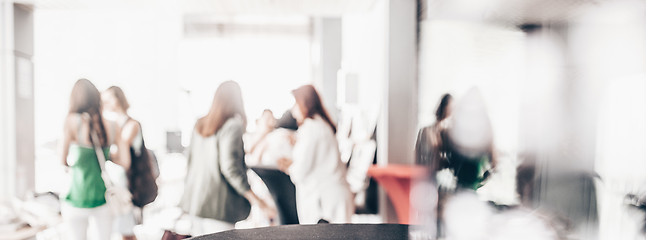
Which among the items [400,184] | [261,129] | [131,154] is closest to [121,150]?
[131,154]

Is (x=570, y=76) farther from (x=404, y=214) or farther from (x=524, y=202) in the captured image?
(x=404, y=214)

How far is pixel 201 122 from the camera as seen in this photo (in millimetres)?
2535

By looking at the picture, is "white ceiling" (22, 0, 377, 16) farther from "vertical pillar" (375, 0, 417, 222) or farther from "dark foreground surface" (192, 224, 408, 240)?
"dark foreground surface" (192, 224, 408, 240)

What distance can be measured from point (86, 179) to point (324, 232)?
2.73m

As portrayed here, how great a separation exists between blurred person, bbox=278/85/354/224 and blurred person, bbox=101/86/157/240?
1137mm

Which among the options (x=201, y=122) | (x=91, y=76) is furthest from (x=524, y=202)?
(x=91, y=76)

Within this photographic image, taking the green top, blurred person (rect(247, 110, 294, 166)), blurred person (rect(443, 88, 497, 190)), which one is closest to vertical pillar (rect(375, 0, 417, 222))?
blurred person (rect(247, 110, 294, 166))

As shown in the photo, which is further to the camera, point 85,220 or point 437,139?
point 85,220

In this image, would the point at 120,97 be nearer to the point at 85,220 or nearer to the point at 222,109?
the point at 222,109

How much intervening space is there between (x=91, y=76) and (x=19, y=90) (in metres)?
0.53

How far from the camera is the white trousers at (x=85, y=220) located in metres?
2.54

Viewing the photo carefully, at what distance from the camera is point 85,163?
254 cm

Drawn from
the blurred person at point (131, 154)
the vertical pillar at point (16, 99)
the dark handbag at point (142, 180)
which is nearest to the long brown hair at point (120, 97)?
the blurred person at point (131, 154)

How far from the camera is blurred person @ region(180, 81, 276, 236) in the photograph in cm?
248
